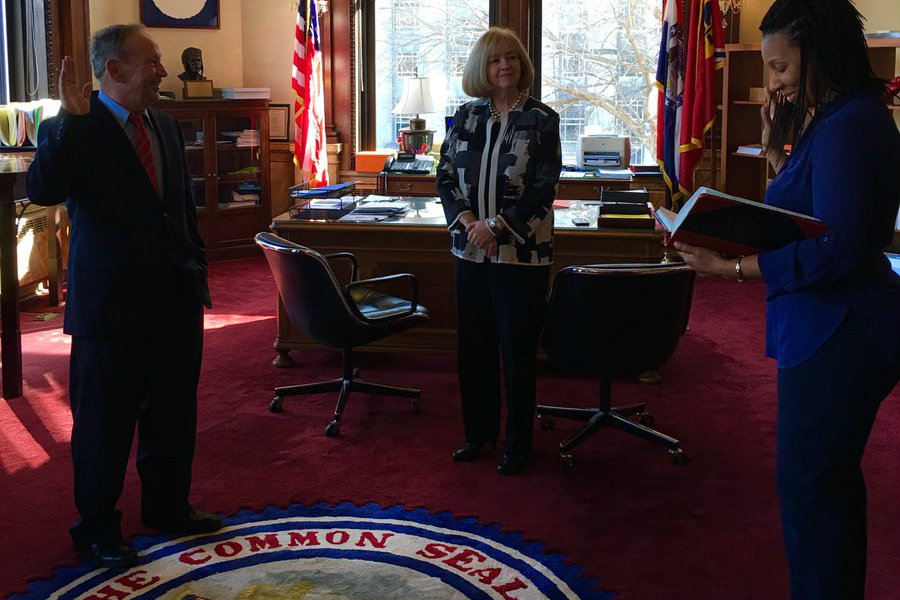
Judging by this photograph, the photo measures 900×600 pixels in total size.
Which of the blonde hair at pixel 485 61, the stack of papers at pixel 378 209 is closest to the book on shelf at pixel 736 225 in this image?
the blonde hair at pixel 485 61

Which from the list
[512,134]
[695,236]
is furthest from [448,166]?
[695,236]

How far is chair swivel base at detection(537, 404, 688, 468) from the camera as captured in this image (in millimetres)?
4004

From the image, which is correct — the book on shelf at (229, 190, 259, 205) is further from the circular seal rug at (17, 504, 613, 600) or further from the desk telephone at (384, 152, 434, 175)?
the circular seal rug at (17, 504, 613, 600)

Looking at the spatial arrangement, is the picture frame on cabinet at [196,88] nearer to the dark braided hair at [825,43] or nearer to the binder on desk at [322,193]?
the binder on desk at [322,193]

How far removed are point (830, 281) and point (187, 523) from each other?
220cm

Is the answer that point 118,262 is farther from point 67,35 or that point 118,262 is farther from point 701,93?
point 701,93

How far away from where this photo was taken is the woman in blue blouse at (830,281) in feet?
6.35

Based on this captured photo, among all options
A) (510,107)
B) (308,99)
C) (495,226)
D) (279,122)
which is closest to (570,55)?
(308,99)

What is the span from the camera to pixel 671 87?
783cm

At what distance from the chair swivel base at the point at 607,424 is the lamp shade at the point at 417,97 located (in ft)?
14.1

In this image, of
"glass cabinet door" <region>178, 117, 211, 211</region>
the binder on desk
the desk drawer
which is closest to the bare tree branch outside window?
the desk drawer

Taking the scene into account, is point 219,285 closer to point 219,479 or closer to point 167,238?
point 219,479

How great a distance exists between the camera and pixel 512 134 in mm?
3756

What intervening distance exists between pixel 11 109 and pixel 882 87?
5905mm
